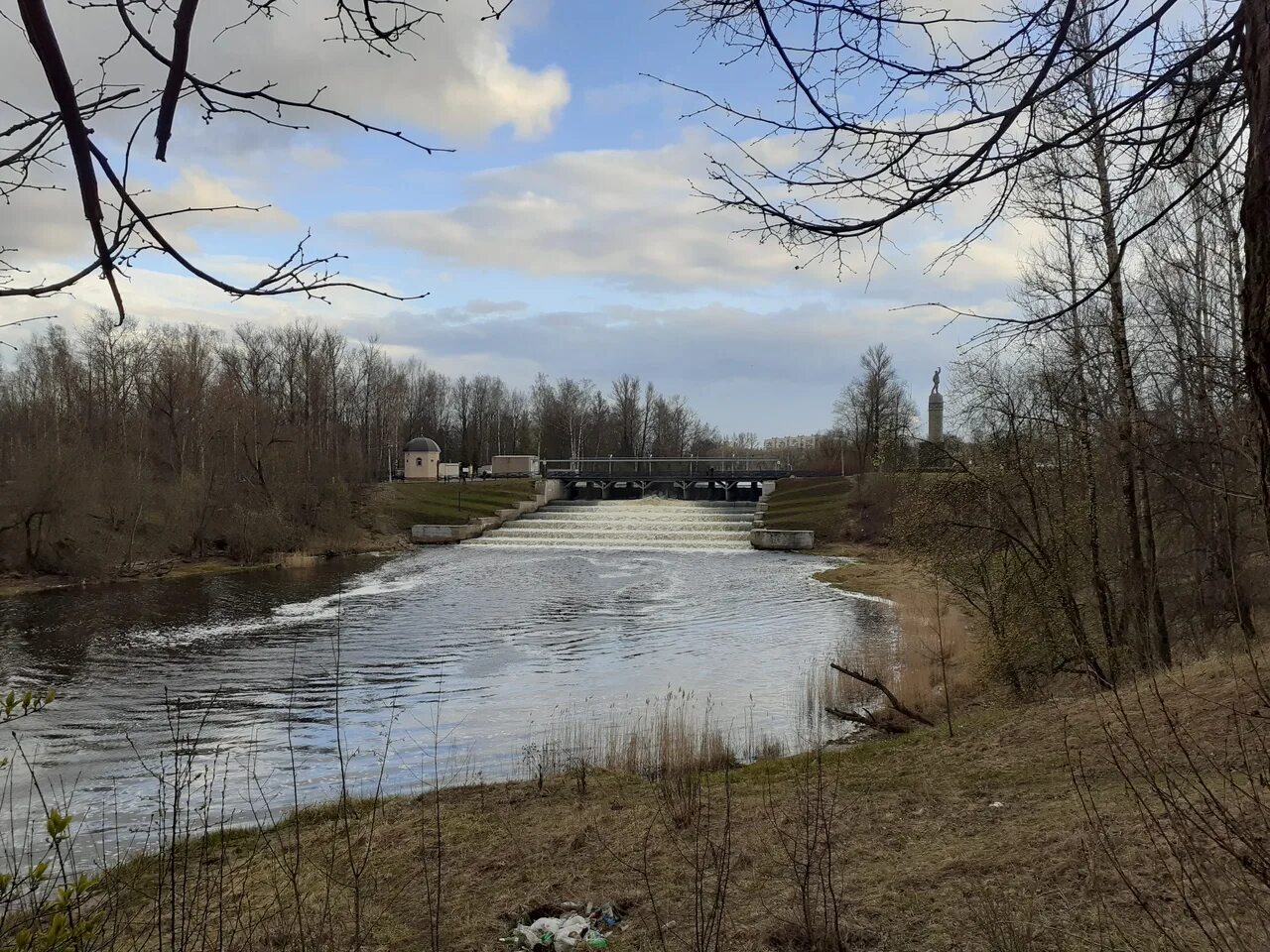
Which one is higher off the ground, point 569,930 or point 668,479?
point 668,479

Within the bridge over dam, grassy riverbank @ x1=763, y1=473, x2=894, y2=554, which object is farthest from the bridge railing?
grassy riverbank @ x1=763, y1=473, x2=894, y2=554

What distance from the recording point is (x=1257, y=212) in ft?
7.63

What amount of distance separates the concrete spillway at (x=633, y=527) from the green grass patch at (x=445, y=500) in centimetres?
264

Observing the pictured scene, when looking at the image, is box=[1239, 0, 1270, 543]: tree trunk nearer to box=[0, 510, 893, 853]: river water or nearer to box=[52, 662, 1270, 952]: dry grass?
box=[52, 662, 1270, 952]: dry grass

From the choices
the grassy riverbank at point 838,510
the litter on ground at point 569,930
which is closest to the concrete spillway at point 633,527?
the grassy riverbank at point 838,510

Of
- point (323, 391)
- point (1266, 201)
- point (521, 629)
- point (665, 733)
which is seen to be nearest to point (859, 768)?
point (665, 733)

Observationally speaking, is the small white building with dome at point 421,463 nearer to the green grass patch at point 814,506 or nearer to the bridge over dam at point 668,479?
the bridge over dam at point 668,479

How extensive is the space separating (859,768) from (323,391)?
68.6 meters

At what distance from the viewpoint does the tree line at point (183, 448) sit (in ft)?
106

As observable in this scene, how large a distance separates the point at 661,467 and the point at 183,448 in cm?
4825

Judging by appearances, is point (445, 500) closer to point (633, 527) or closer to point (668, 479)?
point (633, 527)

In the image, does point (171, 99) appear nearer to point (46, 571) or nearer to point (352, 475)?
point (46, 571)

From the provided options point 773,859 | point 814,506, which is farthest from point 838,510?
point 773,859

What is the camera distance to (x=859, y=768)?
8977 millimetres
